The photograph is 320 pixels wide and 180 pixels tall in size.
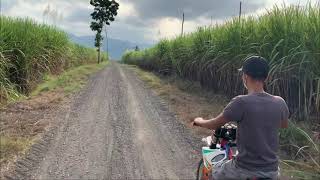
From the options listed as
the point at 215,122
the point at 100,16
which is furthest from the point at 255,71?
the point at 100,16

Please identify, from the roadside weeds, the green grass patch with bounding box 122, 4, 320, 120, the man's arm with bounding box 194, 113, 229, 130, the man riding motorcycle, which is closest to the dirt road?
the roadside weeds

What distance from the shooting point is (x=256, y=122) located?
10.8 ft

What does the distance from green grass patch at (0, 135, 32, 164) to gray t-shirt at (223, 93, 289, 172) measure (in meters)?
3.83

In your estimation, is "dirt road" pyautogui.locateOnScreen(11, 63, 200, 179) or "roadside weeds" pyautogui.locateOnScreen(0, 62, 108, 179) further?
"roadside weeds" pyautogui.locateOnScreen(0, 62, 108, 179)

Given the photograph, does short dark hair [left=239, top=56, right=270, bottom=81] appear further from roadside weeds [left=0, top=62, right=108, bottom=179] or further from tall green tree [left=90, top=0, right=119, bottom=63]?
tall green tree [left=90, top=0, right=119, bottom=63]

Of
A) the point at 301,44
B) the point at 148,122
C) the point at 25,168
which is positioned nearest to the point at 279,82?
the point at 301,44

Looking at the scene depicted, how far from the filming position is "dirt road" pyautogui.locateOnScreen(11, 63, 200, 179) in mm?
6137

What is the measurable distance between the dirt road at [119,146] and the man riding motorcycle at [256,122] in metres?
2.82

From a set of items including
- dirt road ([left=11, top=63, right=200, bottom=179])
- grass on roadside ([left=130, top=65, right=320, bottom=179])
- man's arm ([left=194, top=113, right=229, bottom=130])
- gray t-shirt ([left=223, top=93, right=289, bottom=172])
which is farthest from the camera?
dirt road ([left=11, top=63, right=200, bottom=179])

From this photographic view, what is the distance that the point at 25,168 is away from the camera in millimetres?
5961

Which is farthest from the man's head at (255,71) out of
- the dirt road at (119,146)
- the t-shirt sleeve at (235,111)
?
the dirt road at (119,146)

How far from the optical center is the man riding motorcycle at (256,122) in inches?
130

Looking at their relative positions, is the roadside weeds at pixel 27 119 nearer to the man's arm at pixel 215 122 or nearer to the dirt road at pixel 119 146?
the dirt road at pixel 119 146

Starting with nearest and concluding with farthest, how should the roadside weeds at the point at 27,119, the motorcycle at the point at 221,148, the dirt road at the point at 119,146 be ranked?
1. the motorcycle at the point at 221,148
2. the dirt road at the point at 119,146
3. the roadside weeds at the point at 27,119
